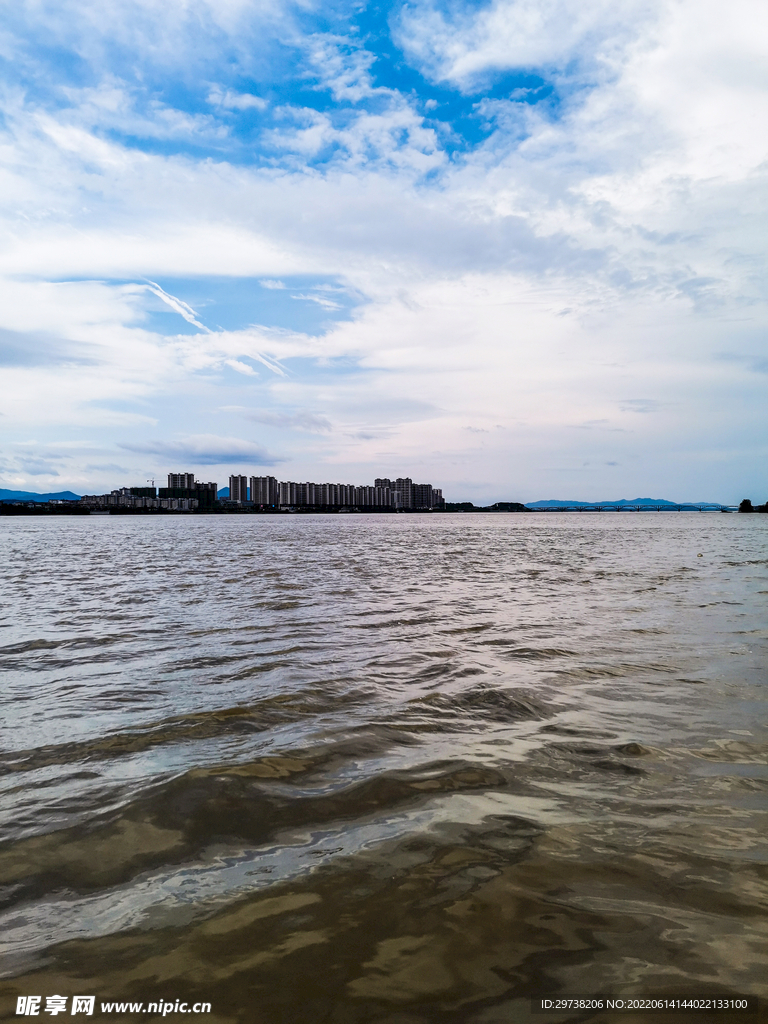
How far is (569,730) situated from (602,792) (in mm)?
1415

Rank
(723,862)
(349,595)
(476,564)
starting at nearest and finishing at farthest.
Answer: (723,862) < (349,595) < (476,564)

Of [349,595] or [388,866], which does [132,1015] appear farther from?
[349,595]

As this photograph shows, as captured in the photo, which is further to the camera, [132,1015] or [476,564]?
[476,564]

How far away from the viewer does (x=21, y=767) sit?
5344mm

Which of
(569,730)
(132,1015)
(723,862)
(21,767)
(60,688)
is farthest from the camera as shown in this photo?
(60,688)

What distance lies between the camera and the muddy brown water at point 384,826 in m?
2.81

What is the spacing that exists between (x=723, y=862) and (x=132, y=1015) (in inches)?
139

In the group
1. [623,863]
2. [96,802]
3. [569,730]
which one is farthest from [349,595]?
[623,863]

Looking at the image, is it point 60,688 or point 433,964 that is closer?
point 433,964

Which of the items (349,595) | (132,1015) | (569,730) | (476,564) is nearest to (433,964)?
(132,1015)

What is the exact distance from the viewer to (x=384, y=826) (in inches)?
165

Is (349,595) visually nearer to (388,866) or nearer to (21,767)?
(21,767)

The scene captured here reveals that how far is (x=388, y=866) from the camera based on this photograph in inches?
145

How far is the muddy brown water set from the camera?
111 inches
